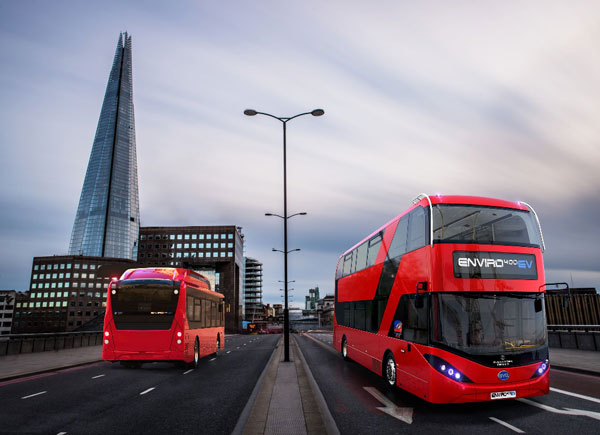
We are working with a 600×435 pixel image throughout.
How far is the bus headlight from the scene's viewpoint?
7305 millimetres

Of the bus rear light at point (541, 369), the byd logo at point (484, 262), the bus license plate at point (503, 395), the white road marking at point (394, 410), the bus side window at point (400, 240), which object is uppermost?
the bus side window at point (400, 240)

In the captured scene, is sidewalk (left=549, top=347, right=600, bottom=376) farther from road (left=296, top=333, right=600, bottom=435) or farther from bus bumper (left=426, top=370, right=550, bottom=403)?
bus bumper (left=426, top=370, right=550, bottom=403)

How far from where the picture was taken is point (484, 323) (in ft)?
24.9

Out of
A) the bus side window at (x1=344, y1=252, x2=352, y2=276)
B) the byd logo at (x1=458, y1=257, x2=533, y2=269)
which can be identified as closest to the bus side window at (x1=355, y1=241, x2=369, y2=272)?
the bus side window at (x1=344, y1=252, x2=352, y2=276)

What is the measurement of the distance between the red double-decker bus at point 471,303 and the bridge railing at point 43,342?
18.7 metres

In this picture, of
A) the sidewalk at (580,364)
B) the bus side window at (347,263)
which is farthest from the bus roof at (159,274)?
the sidewalk at (580,364)

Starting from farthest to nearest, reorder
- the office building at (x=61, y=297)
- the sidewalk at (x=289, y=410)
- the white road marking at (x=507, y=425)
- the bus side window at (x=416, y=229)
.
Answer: the office building at (x=61, y=297) → the bus side window at (x=416, y=229) → the white road marking at (x=507, y=425) → the sidewalk at (x=289, y=410)

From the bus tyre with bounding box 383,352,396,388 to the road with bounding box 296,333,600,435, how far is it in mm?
267

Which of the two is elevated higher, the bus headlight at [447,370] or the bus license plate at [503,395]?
the bus headlight at [447,370]

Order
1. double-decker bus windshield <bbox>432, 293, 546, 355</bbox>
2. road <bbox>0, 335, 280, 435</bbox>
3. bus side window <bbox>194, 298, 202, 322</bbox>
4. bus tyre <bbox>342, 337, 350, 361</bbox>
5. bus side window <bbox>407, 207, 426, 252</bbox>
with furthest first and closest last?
1. bus tyre <bbox>342, 337, 350, 361</bbox>
2. bus side window <bbox>194, 298, 202, 322</bbox>
3. bus side window <bbox>407, 207, 426, 252</bbox>
4. double-decker bus windshield <bbox>432, 293, 546, 355</bbox>
5. road <bbox>0, 335, 280, 435</bbox>

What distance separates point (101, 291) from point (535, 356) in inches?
6362

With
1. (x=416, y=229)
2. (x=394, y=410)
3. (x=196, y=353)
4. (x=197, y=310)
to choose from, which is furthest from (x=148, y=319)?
(x=416, y=229)

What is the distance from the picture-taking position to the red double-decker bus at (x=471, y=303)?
291 inches

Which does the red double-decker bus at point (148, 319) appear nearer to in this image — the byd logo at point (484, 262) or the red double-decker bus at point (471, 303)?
the red double-decker bus at point (471, 303)
